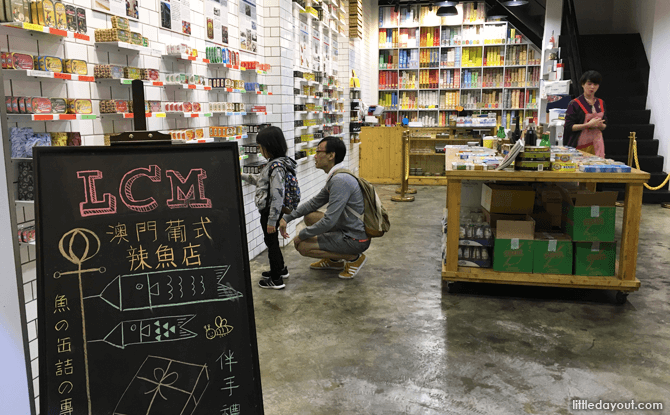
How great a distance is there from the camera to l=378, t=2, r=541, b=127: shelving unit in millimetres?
10898

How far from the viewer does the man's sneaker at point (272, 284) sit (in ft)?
13.7

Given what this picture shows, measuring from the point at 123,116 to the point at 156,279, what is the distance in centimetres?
184

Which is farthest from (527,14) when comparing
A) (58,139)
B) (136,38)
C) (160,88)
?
(58,139)

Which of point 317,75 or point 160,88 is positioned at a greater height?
point 317,75

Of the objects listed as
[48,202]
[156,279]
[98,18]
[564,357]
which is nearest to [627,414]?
[564,357]

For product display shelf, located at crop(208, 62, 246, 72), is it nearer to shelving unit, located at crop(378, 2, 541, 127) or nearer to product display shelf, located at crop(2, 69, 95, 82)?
product display shelf, located at crop(2, 69, 95, 82)

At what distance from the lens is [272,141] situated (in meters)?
3.87

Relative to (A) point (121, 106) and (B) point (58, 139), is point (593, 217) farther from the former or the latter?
(B) point (58, 139)

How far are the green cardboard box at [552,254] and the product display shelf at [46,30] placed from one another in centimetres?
325

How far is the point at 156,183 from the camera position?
1660 mm

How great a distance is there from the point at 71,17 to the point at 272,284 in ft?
7.73

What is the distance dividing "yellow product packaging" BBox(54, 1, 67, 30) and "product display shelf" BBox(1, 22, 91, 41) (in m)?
0.04

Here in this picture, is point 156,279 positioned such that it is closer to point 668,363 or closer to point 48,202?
point 48,202

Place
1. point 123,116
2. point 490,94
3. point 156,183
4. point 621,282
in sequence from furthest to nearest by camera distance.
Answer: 1. point 490,94
2. point 621,282
3. point 123,116
4. point 156,183
